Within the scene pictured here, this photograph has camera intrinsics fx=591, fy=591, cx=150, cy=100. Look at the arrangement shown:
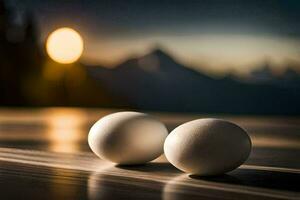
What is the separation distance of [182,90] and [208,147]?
18.9ft

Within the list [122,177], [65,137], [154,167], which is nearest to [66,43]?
[65,137]

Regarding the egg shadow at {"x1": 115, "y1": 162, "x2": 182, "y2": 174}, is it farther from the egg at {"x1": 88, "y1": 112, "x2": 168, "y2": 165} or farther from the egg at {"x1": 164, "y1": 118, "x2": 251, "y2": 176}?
the egg at {"x1": 164, "y1": 118, "x2": 251, "y2": 176}

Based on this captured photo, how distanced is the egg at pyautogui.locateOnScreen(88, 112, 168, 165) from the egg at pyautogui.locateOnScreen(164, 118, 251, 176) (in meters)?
0.21

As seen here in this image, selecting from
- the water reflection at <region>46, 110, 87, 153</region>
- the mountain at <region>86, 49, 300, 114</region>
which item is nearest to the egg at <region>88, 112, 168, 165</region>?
the water reflection at <region>46, 110, 87, 153</region>

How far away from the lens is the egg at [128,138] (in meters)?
2.46

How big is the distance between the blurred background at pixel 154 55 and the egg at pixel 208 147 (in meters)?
5.25

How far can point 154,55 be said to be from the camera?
813 centimetres

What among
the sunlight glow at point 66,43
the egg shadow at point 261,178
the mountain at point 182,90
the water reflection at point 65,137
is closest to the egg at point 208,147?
the egg shadow at point 261,178

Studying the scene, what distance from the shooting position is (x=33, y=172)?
2.31 metres

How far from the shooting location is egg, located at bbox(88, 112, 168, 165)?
2461mm

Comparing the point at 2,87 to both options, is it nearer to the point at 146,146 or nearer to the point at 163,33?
the point at 163,33

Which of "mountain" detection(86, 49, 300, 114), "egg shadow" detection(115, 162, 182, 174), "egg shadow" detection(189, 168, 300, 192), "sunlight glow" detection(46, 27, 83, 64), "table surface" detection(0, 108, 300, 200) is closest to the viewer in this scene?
"table surface" detection(0, 108, 300, 200)

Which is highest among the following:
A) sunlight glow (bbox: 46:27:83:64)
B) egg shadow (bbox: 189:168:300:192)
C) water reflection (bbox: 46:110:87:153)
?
sunlight glow (bbox: 46:27:83:64)

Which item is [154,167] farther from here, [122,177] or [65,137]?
[65,137]
